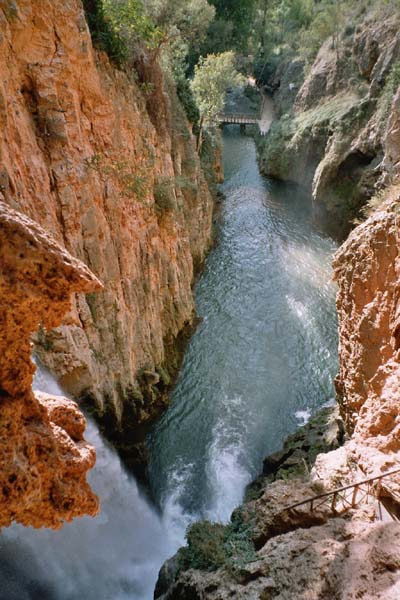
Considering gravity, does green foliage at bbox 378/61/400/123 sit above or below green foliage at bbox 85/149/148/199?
above

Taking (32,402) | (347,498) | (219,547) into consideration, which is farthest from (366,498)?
(32,402)

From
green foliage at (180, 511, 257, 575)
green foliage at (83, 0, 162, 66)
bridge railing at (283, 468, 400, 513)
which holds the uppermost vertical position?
green foliage at (83, 0, 162, 66)

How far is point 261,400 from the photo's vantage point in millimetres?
14891

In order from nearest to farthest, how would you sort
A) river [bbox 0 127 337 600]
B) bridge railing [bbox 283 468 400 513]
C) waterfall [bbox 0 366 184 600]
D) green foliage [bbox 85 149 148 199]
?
bridge railing [bbox 283 468 400 513] → waterfall [bbox 0 366 184 600] → river [bbox 0 127 337 600] → green foliage [bbox 85 149 148 199]

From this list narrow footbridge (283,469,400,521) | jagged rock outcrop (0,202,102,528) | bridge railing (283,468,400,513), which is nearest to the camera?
jagged rock outcrop (0,202,102,528)

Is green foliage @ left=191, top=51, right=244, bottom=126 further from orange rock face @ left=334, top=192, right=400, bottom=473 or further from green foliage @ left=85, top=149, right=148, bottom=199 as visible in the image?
orange rock face @ left=334, top=192, right=400, bottom=473

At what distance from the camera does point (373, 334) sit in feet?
28.8

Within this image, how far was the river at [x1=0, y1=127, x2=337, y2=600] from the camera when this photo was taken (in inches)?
360

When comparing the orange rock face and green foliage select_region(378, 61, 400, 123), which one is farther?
green foliage select_region(378, 61, 400, 123)

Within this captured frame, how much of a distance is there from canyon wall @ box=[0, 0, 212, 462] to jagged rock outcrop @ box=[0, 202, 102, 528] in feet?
8.91

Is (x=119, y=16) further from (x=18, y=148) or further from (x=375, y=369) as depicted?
(x=375, y=369)

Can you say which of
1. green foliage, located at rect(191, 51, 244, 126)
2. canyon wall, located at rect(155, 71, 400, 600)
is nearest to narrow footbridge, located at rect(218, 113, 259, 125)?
green foliage, located at rect(191, 51, 244, 126)

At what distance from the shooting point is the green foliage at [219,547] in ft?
23.8

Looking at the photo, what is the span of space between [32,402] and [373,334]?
7326 millimetres
